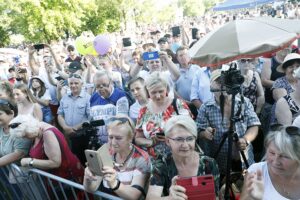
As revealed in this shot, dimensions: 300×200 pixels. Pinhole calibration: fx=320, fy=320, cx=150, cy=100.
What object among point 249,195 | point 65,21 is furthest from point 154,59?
point 65,21

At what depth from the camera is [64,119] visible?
494 centimetres

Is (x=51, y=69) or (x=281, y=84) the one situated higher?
(x=51, y=69)

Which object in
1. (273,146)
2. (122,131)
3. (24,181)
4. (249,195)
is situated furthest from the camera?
(24,181)

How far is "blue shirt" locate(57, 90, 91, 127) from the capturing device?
189 inches

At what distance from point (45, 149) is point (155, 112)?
119 centimetres

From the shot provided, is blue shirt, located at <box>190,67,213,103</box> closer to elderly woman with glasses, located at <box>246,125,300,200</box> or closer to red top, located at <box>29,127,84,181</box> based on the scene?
red top, located at <box>29,127,84,181</box>

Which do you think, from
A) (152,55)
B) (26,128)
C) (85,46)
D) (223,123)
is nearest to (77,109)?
(152,55)

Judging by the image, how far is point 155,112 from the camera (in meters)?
3.46

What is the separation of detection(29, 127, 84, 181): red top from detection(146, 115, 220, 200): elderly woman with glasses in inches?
44.7

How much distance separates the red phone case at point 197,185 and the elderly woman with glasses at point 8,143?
207cm

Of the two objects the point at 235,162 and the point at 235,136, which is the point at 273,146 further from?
the point at 235,162

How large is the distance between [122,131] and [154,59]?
7.73 feet

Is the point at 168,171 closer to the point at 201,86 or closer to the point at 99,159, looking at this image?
the point at 99,159

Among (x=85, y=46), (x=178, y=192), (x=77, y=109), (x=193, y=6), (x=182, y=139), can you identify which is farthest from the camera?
(x=193, y=6)
